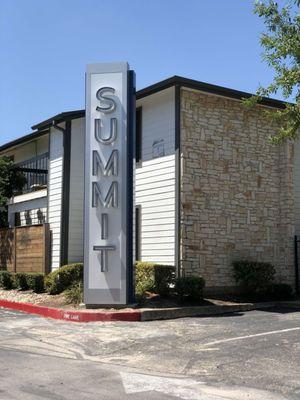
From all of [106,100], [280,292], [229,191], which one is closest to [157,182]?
[229,191]

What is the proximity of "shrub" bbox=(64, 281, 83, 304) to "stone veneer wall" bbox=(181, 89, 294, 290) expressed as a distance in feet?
9.63

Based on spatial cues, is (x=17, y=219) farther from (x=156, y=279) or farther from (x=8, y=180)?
(x=156, y=279)

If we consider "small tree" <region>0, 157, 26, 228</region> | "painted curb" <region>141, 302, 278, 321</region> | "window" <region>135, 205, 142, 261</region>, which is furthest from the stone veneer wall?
"small tree" <region>0, 157, 26, 228</region>

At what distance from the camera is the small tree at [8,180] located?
22.4 m

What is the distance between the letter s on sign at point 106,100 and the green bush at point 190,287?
15.9ft

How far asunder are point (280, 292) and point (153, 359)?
8.94 metres

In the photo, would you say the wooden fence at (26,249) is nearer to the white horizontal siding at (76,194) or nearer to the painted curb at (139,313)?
the white horizontal siding at (76,194)

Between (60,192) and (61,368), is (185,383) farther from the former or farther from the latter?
(60,192)

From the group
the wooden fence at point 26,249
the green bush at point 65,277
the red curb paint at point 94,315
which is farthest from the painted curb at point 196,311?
the wooden fence at point 26,249

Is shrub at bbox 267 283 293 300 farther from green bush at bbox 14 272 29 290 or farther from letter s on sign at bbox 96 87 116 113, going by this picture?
green bush at bbox 14 272 29 290

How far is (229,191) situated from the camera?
17.3 m

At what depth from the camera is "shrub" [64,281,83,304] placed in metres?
15.2

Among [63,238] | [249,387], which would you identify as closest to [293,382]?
[249,387]

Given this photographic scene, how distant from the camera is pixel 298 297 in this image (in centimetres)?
1759
